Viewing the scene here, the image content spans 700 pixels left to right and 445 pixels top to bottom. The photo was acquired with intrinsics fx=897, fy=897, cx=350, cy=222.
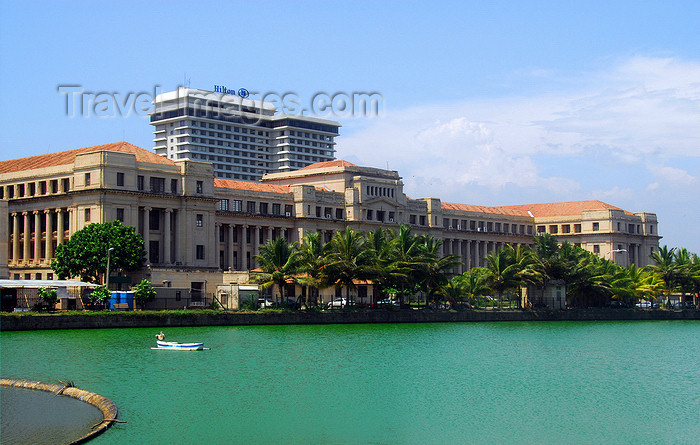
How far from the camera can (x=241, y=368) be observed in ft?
170

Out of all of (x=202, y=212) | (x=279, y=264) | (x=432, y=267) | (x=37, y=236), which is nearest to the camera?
(x=279, y=264)

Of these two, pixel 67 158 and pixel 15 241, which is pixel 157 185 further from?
pixel 15 241

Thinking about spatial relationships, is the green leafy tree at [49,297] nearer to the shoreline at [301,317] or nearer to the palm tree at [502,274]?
the shoreline at [301,317]

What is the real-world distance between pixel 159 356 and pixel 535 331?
44.0 m

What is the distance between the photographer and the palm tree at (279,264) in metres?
92.1

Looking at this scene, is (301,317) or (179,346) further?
(301,317)

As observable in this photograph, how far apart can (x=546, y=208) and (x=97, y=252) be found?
4341 inches

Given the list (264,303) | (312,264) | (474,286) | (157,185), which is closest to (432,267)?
(474,286)

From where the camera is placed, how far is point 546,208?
180875 millimetres

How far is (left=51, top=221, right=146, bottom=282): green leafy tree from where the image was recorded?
9294cm

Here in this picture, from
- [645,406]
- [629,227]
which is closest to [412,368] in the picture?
[645,406]

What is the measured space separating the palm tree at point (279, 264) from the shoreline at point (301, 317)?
5173 mm

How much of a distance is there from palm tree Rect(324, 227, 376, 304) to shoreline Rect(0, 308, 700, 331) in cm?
392

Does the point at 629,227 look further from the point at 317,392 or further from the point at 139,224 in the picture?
the point at 317,392
